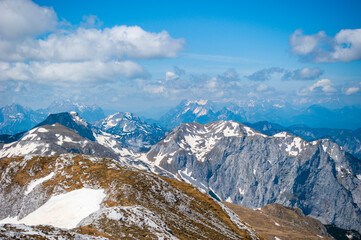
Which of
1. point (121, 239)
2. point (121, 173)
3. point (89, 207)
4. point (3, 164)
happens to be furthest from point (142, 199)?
point (3, 164)

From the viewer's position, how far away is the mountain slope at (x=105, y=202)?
5484 centimetres

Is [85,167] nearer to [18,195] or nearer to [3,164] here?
[18,195]

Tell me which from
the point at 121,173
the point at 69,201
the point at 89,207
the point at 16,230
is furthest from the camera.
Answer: the point at 121,173

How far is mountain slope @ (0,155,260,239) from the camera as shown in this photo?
54.8m

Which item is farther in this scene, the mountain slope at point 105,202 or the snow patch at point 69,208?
the snow patch at point 69,208

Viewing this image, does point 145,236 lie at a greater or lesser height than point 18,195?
greater

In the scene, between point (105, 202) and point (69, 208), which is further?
point (105, 202)

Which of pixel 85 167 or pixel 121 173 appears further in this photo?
pixel 85 167

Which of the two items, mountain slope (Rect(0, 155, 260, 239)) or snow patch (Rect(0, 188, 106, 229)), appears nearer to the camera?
mountain slope (Rect(0, 155, 260, 239))

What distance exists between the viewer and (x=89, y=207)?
227ft

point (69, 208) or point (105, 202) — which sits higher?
point (105, 202)

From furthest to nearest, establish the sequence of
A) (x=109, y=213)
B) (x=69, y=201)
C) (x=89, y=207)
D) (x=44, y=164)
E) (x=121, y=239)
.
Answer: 1. (x=44, y=164)
2. (x=69, y=201)
3. (x=89, y=207)
4. (x=109, y=213)
5. (x=121, y=239)

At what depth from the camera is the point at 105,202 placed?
70750 millimetres

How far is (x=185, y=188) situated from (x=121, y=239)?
2111 inches
